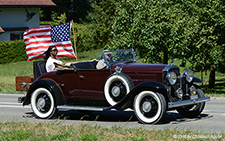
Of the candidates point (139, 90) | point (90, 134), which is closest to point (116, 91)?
point (139, 90)

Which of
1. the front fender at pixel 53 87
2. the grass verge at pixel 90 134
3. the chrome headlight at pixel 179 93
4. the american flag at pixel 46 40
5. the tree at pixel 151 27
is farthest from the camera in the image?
the tree at pixel 151 27

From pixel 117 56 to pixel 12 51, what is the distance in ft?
105

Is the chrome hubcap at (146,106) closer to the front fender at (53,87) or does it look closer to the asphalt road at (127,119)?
the asphalt road at (127,119)

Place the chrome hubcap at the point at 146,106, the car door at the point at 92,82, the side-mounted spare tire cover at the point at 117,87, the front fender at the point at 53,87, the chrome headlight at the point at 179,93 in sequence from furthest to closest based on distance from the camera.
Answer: the front fender at the point at 53,87 → the car door at the point at 92,82 → the side-mounted spare tire cover at the point at 117,87 → the chrome headlight at the point at 179,93 → the chrome hubcap at the point at 146,106

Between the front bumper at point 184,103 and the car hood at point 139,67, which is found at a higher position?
the car hood at point 139,67

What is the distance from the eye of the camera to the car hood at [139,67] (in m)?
8.80

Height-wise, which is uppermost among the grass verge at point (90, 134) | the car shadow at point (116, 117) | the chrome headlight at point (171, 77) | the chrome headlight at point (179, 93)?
the chrome headlight at point (171, 77)

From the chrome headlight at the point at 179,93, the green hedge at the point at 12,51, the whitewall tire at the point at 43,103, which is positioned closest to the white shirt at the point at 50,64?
the whitewall tire at the point at 43,103

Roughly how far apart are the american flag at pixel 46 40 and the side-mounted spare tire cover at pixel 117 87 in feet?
11.9

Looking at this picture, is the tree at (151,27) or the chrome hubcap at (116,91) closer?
the chrome hubcap at (116,91)

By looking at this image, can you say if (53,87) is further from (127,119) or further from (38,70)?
(127,119)

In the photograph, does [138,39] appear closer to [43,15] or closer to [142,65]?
[142,65]

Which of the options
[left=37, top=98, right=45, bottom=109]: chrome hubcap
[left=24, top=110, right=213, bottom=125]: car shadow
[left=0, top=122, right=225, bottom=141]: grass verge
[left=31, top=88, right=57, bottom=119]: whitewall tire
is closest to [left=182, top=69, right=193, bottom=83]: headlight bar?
[left=24, top=110, right=213, bottom=125]: car shadow

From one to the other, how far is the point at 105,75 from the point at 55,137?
8.59 ft
